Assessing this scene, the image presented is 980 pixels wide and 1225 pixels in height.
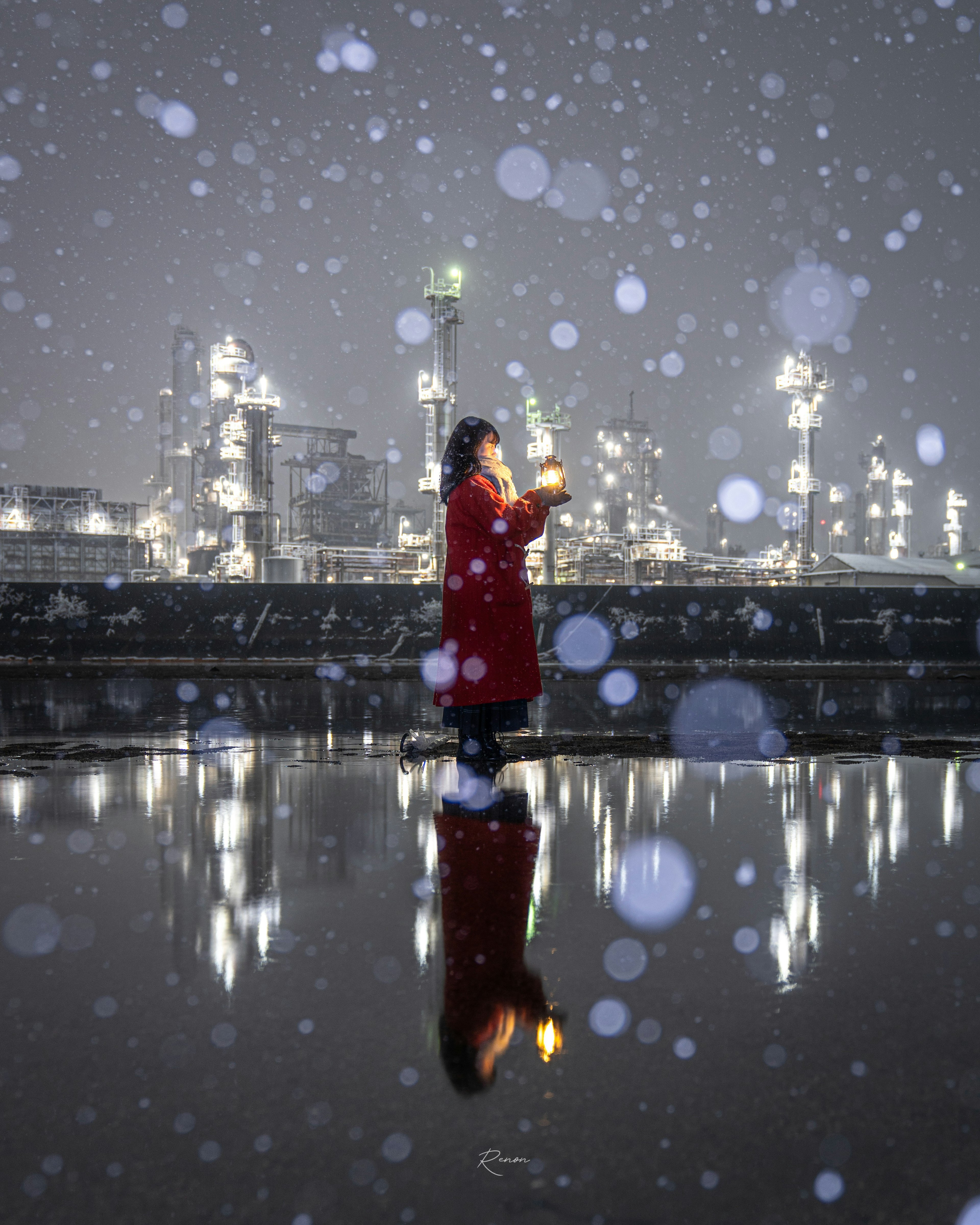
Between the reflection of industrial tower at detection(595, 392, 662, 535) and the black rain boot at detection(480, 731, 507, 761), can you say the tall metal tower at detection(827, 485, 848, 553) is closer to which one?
the reflection of industrial tower at detection(595, 392, 662, 535)

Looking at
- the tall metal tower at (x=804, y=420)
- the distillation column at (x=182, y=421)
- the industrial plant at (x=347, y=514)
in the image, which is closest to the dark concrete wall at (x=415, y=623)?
the industrial plant at (x=347, y=514)

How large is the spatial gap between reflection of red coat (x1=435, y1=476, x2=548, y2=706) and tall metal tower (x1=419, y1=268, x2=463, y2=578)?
43067 millimetres

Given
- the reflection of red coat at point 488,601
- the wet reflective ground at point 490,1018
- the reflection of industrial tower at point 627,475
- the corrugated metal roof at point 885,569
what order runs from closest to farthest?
1. the wet reflective ground at point 490,1018
2. the reflection of red coat at point 488,601
3. the corrugated metal roof at point 885,569
4. the reflection of industrial tower at point 627,475

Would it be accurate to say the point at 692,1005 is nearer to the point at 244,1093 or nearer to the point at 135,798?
the point at 244,1093

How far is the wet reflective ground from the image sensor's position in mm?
1278

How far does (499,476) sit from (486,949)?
11.6 feet

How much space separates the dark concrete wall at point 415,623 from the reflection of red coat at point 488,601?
9.34 meters

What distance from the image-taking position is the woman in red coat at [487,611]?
16.4 ft

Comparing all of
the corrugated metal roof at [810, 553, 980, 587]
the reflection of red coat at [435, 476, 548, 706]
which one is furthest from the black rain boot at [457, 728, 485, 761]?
the corrugated metal roof at [810, 553, 980, 587]

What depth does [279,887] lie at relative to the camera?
278 centimetres

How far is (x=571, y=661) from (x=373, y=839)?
38.2 ft

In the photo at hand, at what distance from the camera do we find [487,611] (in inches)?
199

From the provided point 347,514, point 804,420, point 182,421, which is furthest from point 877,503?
point 182,421
